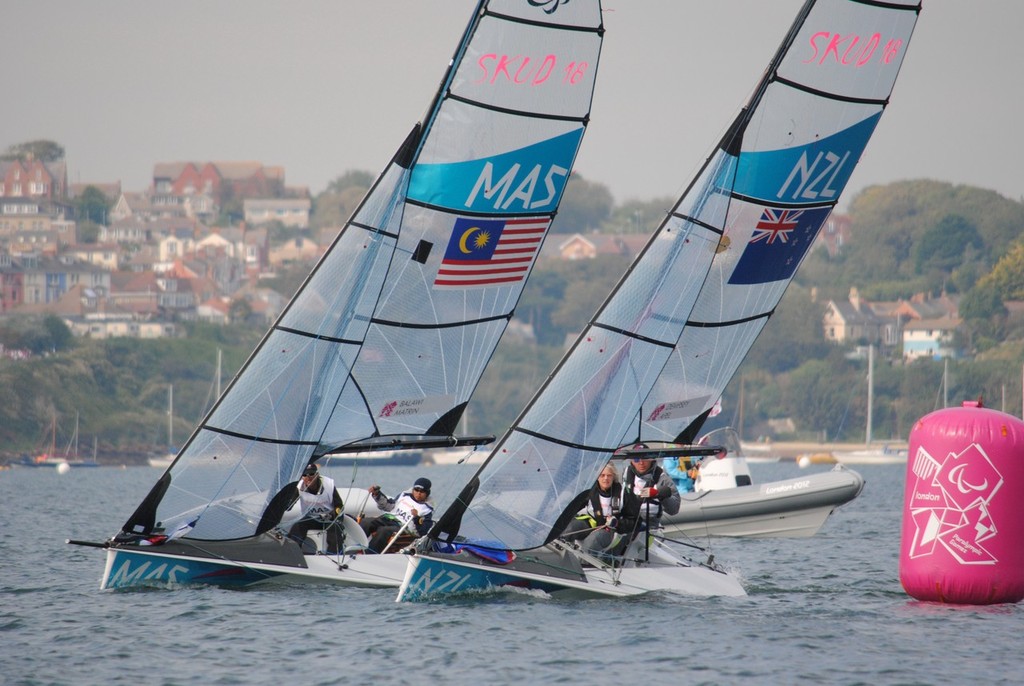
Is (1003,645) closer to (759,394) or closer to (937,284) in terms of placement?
(759,394)

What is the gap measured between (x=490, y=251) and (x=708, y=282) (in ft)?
8.36

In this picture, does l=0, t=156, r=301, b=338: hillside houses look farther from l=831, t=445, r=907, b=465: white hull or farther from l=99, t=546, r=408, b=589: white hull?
l=99, t=546, r=408, b=589: white hull

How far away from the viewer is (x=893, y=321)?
123m

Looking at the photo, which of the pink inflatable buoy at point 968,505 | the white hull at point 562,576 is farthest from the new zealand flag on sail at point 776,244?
the white hull at point 562,576

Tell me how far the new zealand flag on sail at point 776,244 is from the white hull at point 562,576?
3.40m

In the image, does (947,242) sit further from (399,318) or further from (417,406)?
(399,318)

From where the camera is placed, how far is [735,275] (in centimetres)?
1762

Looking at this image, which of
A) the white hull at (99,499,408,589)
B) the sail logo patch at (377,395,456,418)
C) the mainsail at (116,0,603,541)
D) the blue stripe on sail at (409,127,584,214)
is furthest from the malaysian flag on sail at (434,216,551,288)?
the white hull at (99,499,408,589)

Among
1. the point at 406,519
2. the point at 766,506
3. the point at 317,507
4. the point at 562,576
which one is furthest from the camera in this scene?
the point at 766,506

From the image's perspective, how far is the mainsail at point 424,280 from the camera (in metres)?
16.6

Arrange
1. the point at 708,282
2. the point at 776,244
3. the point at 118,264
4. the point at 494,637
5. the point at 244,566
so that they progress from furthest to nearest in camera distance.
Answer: the point at 118,264 < the point at 776,244 < the point at 708,282 < the point at 244,566 < the point at 494,637

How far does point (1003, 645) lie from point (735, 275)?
17.7 feet

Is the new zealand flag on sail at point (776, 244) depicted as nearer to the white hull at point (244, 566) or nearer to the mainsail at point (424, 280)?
the mainsail at point (424, 280)

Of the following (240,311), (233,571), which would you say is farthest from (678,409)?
(240,311)
